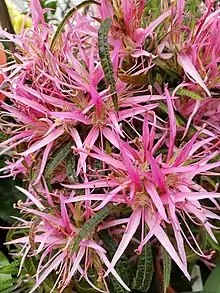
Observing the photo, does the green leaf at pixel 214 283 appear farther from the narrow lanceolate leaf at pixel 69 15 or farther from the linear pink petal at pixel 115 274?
the narrow lanceolate leaf at pixel 69 15

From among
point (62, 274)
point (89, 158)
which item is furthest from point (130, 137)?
point (62, 274)

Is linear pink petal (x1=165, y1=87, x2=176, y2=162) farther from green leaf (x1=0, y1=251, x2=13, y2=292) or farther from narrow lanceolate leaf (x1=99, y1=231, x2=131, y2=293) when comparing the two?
green leaf (x1=0, y1=251, x2=13, y2=292)

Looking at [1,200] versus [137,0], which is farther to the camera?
[1,200]

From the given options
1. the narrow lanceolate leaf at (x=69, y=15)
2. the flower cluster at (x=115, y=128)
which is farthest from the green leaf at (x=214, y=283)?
the narrow lanceolate leaf at (x=69, y=15)

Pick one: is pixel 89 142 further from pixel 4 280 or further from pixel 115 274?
pixel 4 280

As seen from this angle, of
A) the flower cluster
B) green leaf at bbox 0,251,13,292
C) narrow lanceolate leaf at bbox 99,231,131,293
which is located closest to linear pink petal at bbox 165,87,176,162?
the flower cluster

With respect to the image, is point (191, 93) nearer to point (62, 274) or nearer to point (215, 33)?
point (215, 33)
